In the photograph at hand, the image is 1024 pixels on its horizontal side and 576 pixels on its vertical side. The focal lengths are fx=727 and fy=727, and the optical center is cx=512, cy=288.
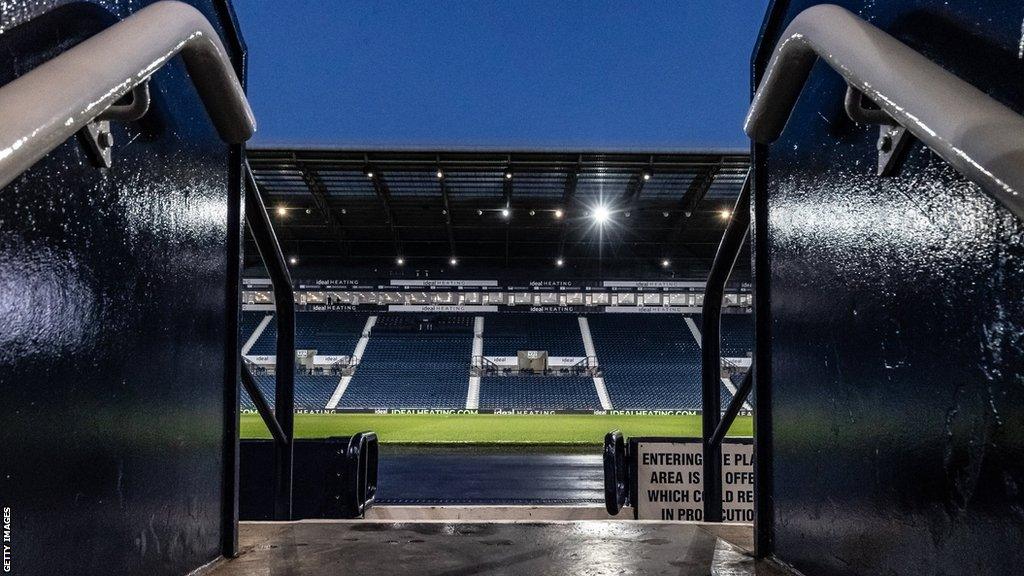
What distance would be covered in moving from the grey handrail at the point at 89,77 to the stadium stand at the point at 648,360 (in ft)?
97.1

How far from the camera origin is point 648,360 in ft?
114

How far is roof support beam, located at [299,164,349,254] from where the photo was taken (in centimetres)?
2356

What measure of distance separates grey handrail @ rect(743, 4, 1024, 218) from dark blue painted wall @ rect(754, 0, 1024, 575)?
0.50ft

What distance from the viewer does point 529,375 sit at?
34.2 m

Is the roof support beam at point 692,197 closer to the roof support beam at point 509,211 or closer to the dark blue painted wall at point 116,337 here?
the roof support beam at point 509,211

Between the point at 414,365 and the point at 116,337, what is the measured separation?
110 ft

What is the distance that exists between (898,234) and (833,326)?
40cm

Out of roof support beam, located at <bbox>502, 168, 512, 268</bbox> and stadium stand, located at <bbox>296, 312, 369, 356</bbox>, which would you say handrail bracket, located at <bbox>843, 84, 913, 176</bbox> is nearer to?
roof support beam, located at <bbox>502, 168, 512, 268</bbox>

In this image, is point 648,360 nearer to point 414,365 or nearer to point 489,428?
point 414,365

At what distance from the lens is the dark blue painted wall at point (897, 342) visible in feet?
3.99

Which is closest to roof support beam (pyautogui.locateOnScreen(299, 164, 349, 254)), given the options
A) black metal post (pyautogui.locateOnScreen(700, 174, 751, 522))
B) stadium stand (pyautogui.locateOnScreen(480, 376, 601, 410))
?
stadium stand (pyautogui.locateOnScreen(480, 376, 601, 410))

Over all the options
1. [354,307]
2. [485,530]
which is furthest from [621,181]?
[485,530]

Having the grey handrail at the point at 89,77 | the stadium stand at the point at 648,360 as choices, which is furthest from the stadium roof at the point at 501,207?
the grey handrail at the point at 89,77

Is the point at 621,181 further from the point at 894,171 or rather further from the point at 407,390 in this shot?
the point at 894,171
